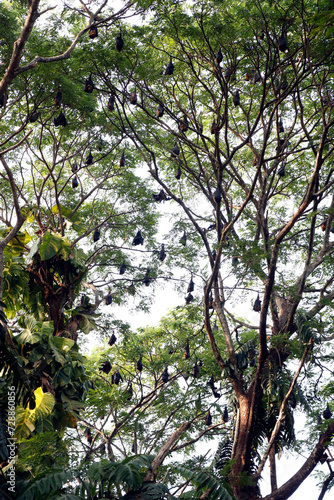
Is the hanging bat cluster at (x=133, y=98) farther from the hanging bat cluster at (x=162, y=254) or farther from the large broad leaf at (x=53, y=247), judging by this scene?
the hanging bat cluster at (x=162, y=254)

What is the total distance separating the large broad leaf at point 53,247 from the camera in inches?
298

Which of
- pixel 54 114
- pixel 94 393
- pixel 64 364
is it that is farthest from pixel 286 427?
pixel 54 114

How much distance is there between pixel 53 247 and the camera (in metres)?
7.66

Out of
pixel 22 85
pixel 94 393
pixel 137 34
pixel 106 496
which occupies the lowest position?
pixel 106 496

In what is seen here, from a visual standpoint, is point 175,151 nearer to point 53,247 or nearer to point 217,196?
point 217,196

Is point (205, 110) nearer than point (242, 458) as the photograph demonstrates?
No

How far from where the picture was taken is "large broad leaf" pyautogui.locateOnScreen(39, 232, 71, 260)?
24.9 feet

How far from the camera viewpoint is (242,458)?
7.52 metres

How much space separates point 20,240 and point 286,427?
5.89m

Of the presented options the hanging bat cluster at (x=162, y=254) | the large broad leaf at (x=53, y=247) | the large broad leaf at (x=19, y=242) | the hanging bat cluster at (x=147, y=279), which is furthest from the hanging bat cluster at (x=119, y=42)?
the hanging bat cluster at (x=147, y=279)

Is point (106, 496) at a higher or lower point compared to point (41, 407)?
lower

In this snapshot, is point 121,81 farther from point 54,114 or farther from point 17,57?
point 17,57

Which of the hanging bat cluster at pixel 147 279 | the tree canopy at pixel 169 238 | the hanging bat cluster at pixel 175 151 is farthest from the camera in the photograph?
the hanging bat cluster at pixel 147 279

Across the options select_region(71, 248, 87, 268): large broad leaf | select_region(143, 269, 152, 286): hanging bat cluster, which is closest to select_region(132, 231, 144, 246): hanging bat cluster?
select_region(143, 269, 152, 286): hanging bat cluster
